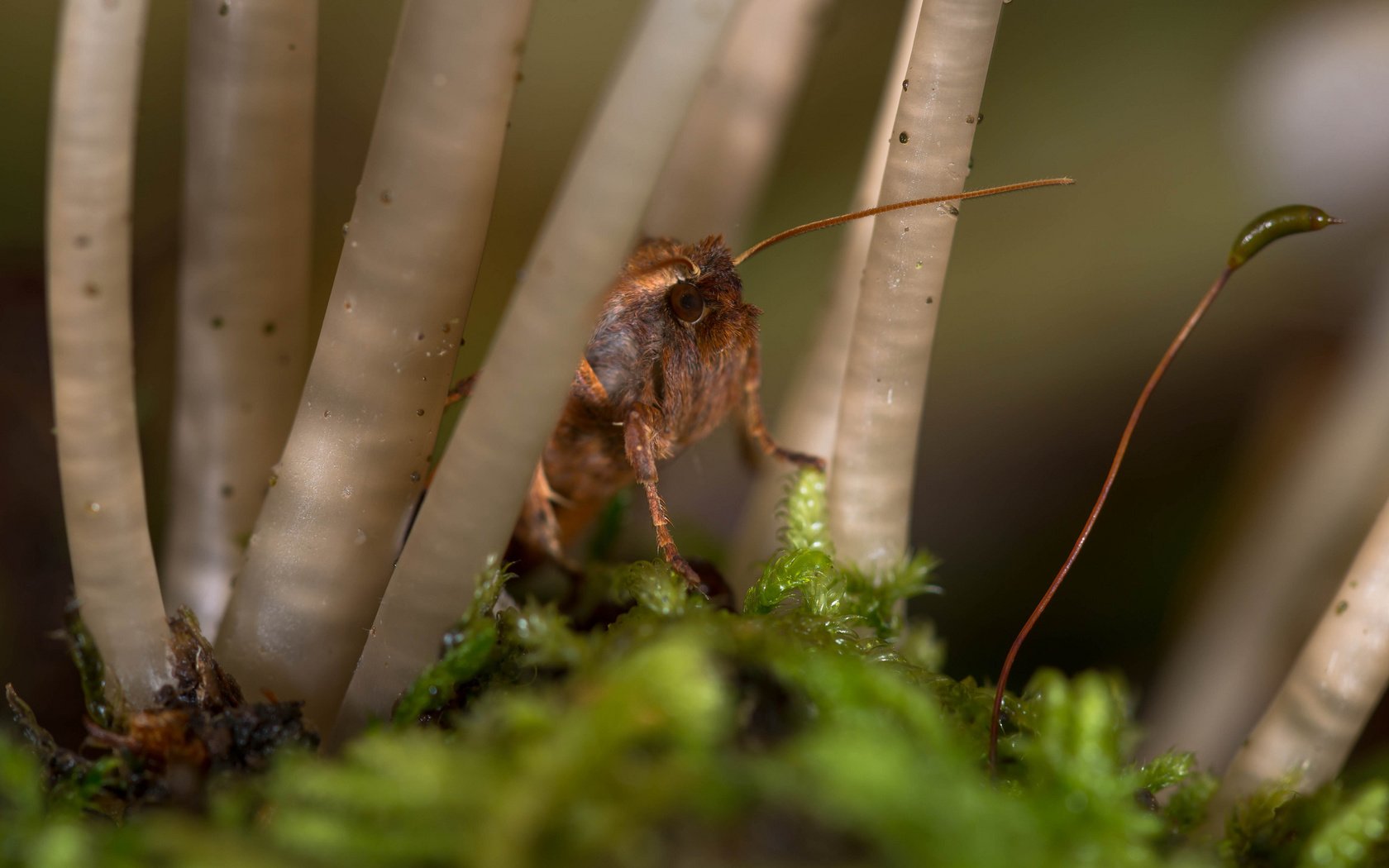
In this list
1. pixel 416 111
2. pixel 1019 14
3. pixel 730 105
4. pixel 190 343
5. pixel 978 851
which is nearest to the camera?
pixel 978 851

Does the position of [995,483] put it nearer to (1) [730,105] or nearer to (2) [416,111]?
(1) [730,105]

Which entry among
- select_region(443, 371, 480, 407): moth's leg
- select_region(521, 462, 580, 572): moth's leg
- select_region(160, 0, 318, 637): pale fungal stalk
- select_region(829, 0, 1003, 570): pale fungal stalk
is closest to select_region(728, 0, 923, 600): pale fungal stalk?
select_region(829, 0, 1003, 570): pale fungal stalk

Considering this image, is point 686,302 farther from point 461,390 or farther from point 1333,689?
point 1333,689

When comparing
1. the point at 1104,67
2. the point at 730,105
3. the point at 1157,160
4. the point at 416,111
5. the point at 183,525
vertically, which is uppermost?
the point at 1104,67

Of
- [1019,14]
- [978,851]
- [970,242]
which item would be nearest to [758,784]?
[978,851]

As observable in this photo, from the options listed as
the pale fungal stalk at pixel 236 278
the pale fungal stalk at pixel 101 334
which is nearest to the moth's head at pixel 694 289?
the pale fungal stalk at pixel 236 278

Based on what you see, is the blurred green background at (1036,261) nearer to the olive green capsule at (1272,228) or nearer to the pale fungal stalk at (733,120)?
the pale fungal stalk at (733,120)
